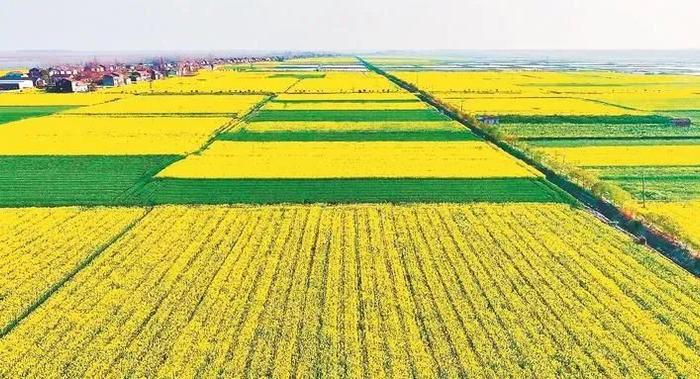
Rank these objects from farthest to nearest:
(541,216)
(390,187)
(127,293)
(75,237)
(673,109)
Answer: (673,109)
(390,187)
(541,216)
(75,237)
(127,293)

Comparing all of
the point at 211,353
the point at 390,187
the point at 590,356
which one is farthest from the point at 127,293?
the point at 390,187

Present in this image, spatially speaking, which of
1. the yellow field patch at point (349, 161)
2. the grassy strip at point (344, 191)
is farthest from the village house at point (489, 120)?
the grassy strip at point (344, 191)

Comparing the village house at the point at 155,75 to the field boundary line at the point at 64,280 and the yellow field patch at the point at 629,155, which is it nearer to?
the yellow field patch at the point at 629,155

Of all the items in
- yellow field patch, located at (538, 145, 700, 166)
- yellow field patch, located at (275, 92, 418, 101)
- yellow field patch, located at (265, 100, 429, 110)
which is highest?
yellow field patch, located at (275, 92, 418, 101)

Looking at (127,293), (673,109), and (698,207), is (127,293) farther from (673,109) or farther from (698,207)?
(673,109)

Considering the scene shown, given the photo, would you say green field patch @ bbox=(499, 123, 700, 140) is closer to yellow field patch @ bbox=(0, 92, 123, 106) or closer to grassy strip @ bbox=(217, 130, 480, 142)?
grassy strip @ bbox=(217, 130, 480, 142)

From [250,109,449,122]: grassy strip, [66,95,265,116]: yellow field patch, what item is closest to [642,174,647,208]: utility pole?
[250,109,449,122]: grassy strip

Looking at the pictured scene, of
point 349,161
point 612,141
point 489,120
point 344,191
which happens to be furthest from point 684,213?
point 489,120

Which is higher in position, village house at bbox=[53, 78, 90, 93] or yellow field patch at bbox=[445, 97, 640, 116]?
village house at bbox=[53, 78, 90, 93]
